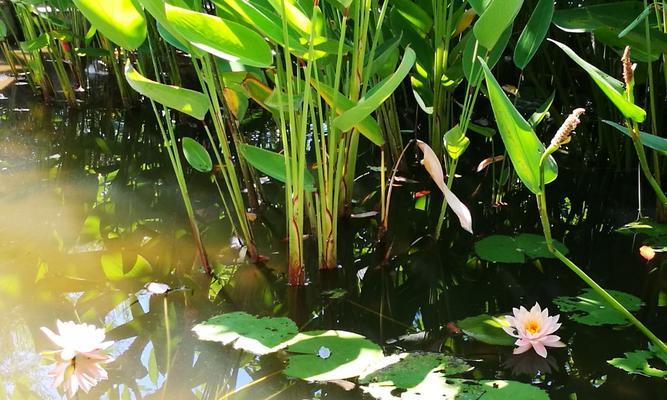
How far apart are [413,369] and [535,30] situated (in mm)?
667

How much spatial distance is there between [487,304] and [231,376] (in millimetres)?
425

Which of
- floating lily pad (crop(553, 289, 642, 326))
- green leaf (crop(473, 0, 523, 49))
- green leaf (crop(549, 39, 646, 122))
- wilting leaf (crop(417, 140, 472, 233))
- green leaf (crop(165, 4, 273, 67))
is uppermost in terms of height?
green leaf (crop(473, 0, 523, 49))

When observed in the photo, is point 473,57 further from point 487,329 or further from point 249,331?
point 249,331

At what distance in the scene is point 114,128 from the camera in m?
2.13

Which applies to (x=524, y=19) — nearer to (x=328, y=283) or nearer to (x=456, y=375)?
(x=328, y=283)

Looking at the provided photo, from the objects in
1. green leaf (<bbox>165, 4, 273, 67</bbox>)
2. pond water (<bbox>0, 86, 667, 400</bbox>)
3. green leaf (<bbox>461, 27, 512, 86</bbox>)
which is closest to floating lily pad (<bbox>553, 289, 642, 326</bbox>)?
pond water (<bbox>0, 86, 667, 400</bbox>)

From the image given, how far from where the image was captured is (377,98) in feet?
2.75

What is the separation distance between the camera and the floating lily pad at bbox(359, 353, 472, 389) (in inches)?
32.1

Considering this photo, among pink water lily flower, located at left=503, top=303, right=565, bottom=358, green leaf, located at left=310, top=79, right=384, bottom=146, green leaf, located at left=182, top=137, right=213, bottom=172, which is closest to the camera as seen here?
pink water lily flower, located at left=503, top=303, right=565, bottom=358

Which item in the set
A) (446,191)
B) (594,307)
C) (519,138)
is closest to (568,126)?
(519,138)

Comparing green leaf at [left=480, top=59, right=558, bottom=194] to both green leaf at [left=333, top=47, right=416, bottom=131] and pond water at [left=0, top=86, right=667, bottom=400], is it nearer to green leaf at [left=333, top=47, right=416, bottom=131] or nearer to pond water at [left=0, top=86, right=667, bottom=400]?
green leaf at [left=333, top=47, right=416, bottom=131]

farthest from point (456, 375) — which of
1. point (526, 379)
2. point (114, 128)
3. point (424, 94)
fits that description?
point (114, 128)

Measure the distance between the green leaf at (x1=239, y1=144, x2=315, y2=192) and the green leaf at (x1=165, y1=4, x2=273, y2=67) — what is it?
210 millimetres

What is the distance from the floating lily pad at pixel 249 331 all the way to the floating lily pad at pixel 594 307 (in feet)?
1.39
